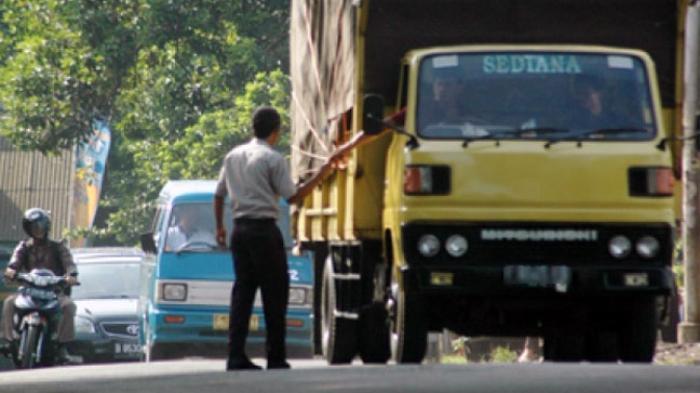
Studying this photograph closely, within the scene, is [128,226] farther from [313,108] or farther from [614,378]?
[614,378]

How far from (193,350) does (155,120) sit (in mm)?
19728

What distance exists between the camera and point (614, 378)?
1187cm

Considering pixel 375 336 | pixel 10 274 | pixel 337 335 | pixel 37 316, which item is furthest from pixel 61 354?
pixel 375 336

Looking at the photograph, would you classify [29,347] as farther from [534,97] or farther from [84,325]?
[534,97]

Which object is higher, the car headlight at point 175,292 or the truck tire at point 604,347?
the car headlight at point 175,292

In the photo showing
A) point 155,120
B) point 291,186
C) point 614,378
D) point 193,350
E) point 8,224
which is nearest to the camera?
point 614,378

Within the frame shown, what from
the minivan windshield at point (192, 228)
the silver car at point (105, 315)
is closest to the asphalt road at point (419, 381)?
the minivan windshield at point (192, 228)

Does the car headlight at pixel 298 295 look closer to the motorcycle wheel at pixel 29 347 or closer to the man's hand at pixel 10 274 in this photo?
the motorcycle wheel at pixel 29 347

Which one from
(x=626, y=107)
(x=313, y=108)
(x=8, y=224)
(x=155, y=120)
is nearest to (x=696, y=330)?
(x=313, y=108)

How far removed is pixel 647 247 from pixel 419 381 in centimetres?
306

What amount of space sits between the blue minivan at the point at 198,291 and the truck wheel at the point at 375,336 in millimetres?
6718

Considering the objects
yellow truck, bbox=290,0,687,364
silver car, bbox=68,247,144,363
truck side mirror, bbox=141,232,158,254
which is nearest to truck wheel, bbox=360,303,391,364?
yellow truck, bbox=290,0,687,364

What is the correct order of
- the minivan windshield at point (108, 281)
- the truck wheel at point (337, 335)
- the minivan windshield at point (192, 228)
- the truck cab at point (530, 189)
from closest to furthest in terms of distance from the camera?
the truck cab at point (530, 189)
the truck wheel at point (337, 335)
the minivan windshield at point (192, 228)
the minivan windshield at point (108, 281)

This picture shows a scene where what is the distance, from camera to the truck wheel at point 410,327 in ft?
47.3
